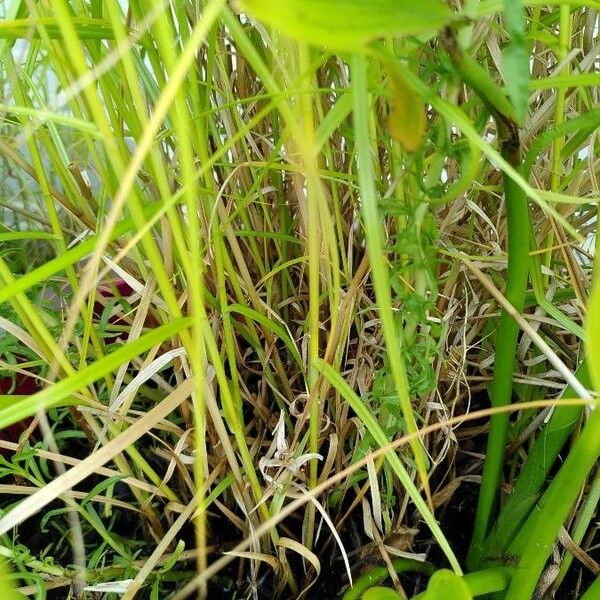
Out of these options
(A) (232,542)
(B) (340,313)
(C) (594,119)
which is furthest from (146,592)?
(C) (594,119)

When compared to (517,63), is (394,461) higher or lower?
lower

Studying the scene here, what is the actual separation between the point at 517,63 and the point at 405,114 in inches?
1.6

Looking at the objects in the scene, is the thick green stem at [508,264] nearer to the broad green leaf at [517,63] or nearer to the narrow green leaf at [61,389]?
the broad green leaf at [517,63]

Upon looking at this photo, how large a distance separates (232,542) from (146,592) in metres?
0.05

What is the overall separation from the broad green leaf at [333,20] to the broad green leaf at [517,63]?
0.18 ft

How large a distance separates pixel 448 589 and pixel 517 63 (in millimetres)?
148

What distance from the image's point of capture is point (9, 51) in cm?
25

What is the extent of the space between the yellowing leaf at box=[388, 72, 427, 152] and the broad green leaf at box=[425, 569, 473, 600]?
0.14 metres

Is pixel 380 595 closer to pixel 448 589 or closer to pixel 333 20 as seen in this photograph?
pixel 448 589

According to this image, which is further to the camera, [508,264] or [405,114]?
[508,264]

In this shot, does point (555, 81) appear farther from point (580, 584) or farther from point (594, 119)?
point (580, 584)

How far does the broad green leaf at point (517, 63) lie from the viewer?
15 centimetres

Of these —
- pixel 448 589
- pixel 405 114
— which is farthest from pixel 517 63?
pixel 448 589

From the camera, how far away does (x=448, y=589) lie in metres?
0.20
